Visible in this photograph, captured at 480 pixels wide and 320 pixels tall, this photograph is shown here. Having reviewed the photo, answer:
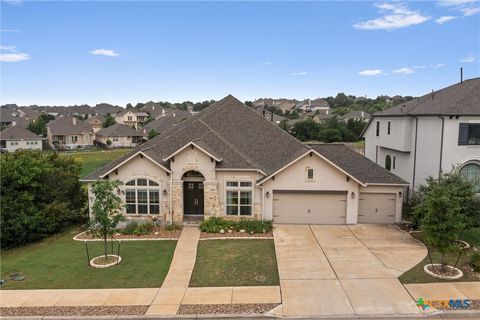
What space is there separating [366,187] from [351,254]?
19.7 ft

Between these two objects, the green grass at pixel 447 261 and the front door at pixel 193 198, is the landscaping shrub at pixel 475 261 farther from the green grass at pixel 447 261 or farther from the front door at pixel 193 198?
the front door at pixel 193 198

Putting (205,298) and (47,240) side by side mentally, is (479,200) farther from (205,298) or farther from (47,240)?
(47,240)

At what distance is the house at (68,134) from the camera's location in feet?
258

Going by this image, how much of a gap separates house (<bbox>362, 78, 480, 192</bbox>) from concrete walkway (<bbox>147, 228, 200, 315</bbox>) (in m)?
13.5

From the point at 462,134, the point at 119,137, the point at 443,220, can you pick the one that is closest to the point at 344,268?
the point at 443,220

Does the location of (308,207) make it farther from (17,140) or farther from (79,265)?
(17,140)

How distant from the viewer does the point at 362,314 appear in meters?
11.5

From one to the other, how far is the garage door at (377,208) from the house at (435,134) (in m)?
3.10

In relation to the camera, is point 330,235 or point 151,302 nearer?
point 151,302

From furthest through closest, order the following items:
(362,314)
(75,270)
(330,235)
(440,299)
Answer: (330,235) → (75,270) → (440,299) → (362,314)

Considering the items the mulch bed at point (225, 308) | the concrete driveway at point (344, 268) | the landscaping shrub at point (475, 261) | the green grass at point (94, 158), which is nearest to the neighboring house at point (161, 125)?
the green grass at point (94, 158)

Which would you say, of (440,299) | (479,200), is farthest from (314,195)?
(440,299)

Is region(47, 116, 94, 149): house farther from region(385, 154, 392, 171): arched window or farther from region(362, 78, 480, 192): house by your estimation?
region(362, 78, 480, 192): house

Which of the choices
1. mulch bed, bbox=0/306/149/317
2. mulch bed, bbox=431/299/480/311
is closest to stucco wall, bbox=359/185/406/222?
mulch bed, bbox=431/299/480/311
